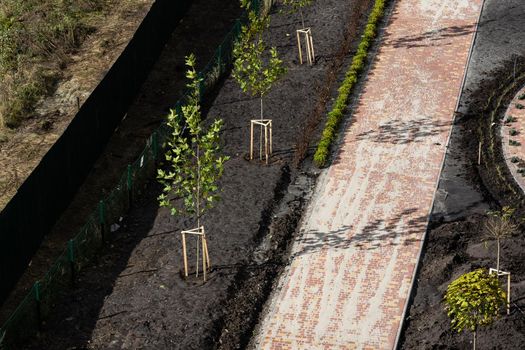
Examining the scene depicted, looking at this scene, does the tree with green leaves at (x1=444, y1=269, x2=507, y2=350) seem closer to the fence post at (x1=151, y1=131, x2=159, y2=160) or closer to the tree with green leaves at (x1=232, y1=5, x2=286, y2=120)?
the tree with green leaves at (x1=232, y1=5, x2=286, y2=120)

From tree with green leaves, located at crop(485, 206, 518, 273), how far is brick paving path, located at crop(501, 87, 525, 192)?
75.3 inches

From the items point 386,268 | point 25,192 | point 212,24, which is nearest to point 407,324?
point 386,268

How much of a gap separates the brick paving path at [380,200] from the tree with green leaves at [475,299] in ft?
9.27

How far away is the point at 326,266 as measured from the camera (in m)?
28.6

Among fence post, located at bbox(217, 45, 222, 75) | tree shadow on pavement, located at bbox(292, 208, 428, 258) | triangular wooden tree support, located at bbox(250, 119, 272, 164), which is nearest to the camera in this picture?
tree shadow on pavement, located at bbox(292, 208, 428, 258)

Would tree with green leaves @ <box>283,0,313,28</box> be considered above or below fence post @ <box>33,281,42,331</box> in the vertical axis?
above

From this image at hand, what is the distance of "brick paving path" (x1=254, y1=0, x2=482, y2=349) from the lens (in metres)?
26.8

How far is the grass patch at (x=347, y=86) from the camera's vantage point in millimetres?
33250

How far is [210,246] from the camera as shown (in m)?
29.2

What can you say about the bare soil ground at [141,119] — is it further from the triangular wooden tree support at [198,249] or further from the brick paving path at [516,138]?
the brick paving path at [516,138]

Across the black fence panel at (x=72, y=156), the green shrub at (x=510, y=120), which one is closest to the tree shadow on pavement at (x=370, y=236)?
the green shrub at (x=510, y=120)

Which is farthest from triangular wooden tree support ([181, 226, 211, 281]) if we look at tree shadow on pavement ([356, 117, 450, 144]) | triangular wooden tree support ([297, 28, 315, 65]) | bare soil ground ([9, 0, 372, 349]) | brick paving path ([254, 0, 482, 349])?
triangular wooden tree support ([297, 28, 315, 65])

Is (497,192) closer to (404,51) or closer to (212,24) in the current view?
(404,51)

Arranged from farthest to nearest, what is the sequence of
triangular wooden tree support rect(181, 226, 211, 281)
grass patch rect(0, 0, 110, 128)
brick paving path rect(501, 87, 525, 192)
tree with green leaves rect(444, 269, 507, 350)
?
grass patch rect(0, 0, 110, 128), brick paving path rect(501, 87, 525, 192), triangular wooden tree support rect(181, 226, 211, 281), tree with green leaves rect(444, 269, 507, 350)
